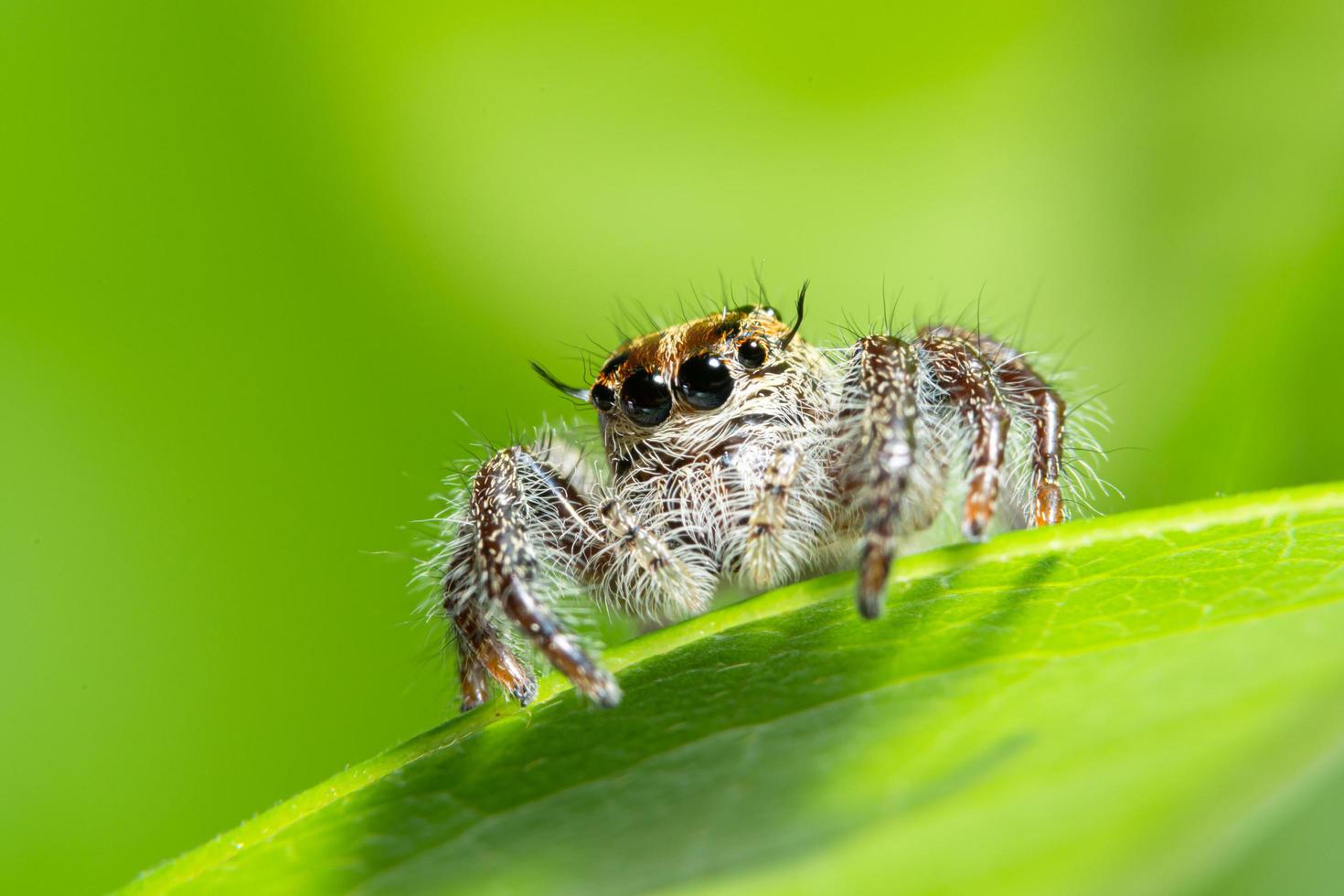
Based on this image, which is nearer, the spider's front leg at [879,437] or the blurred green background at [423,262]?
the spider's front leg at [879,437]

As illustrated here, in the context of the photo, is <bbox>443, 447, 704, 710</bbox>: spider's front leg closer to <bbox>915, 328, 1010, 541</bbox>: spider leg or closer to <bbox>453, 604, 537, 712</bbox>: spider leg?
<bbox>453, 604, 537, 712</bbox>: spider leg

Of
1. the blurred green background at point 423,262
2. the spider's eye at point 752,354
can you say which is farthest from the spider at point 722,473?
the blurred green background at point 423,262

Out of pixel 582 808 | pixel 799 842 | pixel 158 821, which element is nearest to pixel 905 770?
pixel 799 842

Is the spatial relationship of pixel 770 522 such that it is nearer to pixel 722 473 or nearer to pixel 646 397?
pixel 722 473

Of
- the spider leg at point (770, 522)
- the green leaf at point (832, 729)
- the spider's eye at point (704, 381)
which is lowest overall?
the green leaf at point (832, 729)

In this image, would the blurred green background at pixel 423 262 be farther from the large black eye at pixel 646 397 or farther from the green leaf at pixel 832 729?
the green leaf at pixel 832 729

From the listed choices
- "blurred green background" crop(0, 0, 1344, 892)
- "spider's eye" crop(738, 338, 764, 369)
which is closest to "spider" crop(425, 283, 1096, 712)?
"spider's eye" crop(738, 338, 764, 369)

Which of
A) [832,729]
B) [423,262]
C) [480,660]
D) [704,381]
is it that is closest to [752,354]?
[704,381]
